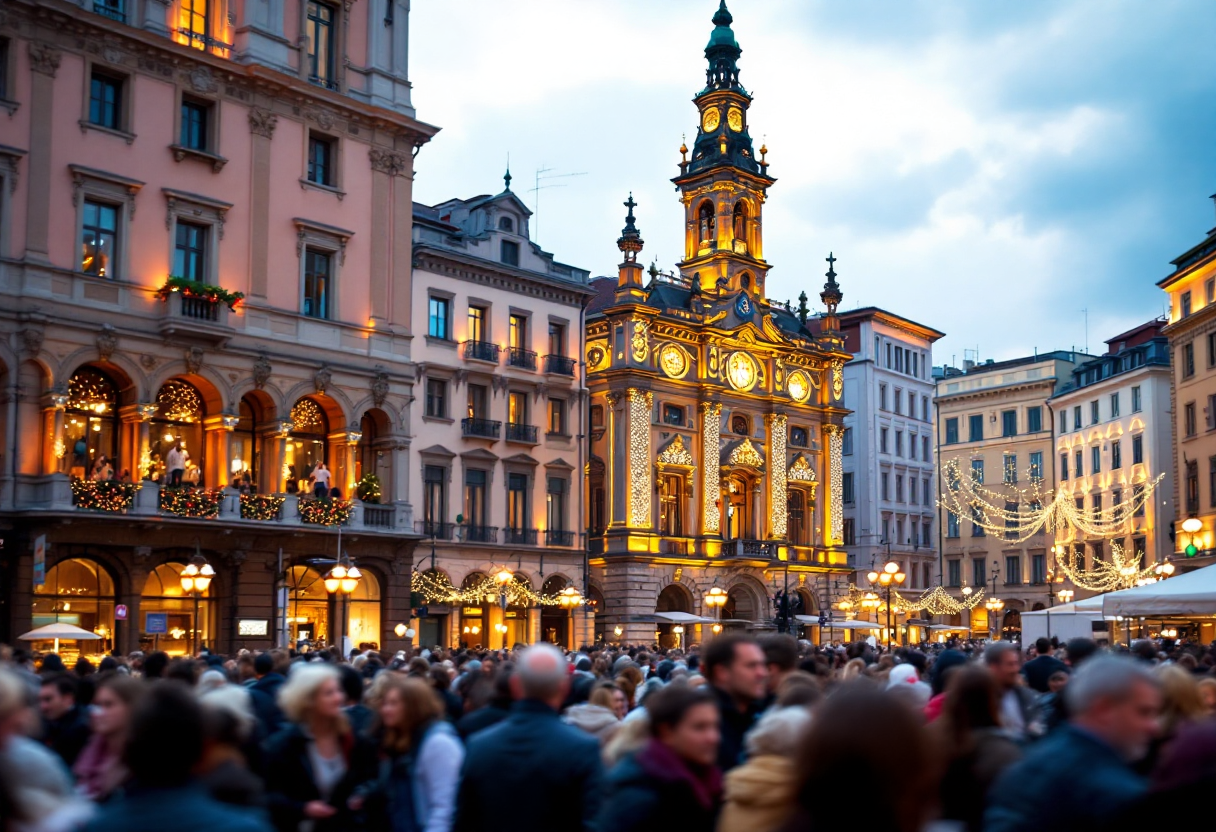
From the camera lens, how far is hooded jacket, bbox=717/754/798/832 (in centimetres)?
582

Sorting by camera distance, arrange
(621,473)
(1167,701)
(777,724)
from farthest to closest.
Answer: (621,473) → (1167,701) → (777,724)

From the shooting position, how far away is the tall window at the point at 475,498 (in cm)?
4950

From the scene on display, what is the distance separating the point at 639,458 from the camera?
5881 centimetres

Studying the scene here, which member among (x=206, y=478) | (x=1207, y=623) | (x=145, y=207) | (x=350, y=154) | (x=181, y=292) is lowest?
(x=1207, y=623)

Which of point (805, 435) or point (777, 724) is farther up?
point (805, 435)

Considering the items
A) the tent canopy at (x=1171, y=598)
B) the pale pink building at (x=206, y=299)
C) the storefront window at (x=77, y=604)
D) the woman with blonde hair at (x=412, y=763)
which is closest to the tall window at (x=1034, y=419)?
the pale pink building at (x=206, y=299)

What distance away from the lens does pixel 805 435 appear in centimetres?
6781

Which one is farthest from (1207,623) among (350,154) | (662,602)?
(350,154)

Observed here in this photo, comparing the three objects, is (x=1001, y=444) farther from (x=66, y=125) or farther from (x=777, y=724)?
(x=777, y=724)

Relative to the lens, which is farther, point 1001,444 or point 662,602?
point 1001,444

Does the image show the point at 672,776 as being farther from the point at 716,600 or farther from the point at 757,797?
the point at 716,600

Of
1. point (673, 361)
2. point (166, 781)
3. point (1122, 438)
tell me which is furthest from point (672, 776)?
point (1122, 438)

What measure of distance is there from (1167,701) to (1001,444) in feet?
261

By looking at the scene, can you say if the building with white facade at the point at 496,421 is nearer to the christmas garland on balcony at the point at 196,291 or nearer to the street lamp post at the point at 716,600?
the street lamp post at the point at 716,600
